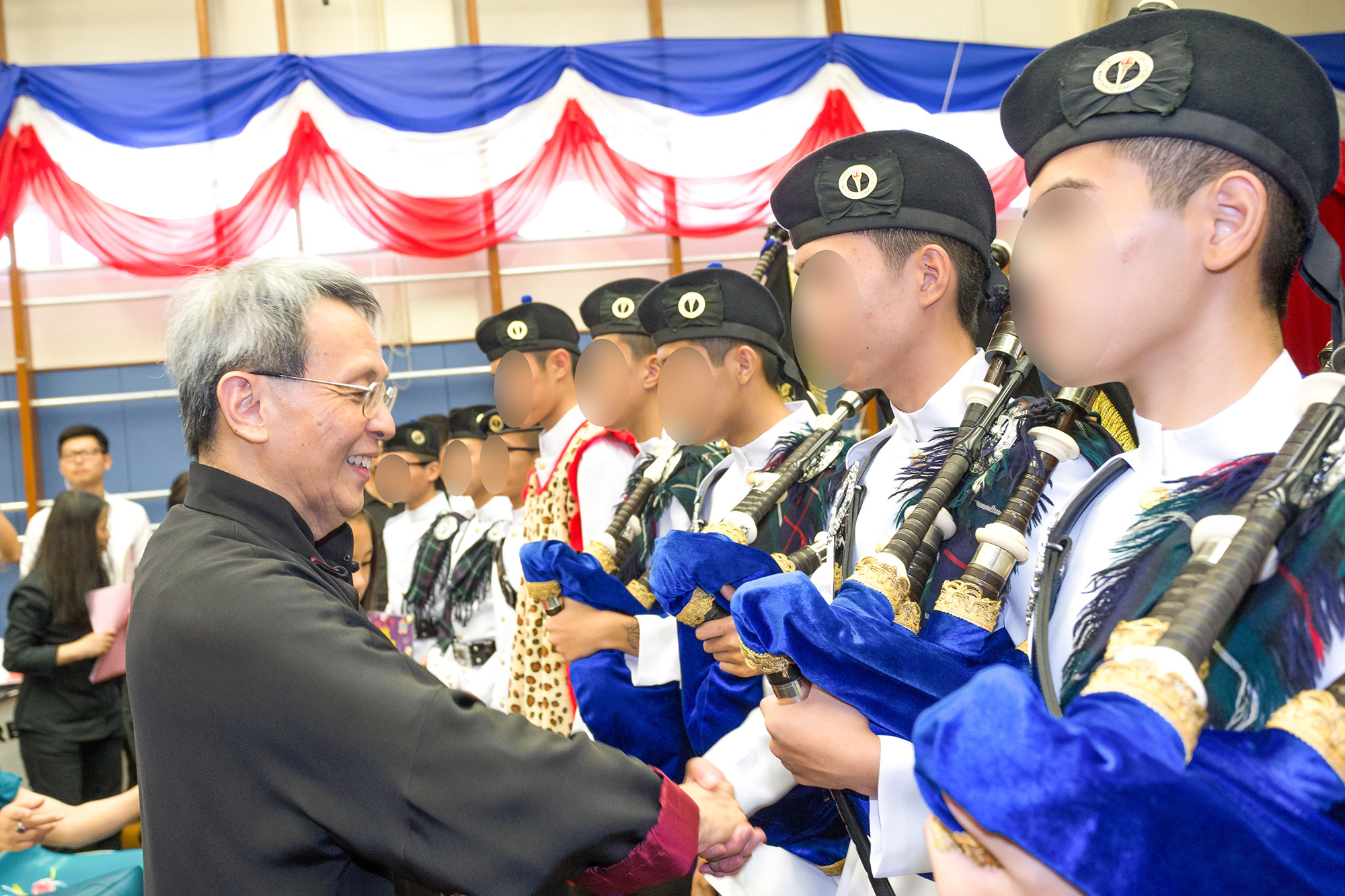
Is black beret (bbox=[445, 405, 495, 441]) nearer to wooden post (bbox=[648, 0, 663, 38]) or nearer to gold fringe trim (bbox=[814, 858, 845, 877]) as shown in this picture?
gold fringe trim (bbox=[814, 858, 845, 877])

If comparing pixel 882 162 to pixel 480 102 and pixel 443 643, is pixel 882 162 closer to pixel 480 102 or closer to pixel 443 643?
pixel 443 643

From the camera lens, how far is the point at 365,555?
4422mm

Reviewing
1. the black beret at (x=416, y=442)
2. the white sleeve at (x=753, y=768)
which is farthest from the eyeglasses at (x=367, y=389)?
the black beret at (x=416, y=442)

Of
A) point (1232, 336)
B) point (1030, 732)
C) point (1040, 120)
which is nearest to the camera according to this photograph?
point (1030, 732)

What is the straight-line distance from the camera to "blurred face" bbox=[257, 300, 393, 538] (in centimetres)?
161

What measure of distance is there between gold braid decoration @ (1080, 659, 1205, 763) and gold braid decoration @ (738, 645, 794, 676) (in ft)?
1.78

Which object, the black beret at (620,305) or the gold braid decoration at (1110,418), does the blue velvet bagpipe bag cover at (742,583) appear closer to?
the gold braid decoration at (1110,418)

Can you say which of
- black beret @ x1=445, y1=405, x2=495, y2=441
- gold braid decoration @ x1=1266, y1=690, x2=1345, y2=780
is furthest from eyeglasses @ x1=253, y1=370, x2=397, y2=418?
black beret @ x1=445, y1=405, x2=495, y2=441

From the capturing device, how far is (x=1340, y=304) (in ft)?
3.63

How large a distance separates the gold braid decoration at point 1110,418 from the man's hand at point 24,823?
2.51 m

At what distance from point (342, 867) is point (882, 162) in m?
1.41

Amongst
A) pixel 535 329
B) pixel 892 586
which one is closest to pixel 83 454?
pixel 535 329

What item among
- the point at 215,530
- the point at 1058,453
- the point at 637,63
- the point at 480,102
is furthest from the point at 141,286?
the point at 1058,453

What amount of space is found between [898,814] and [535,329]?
3185 millimetres
